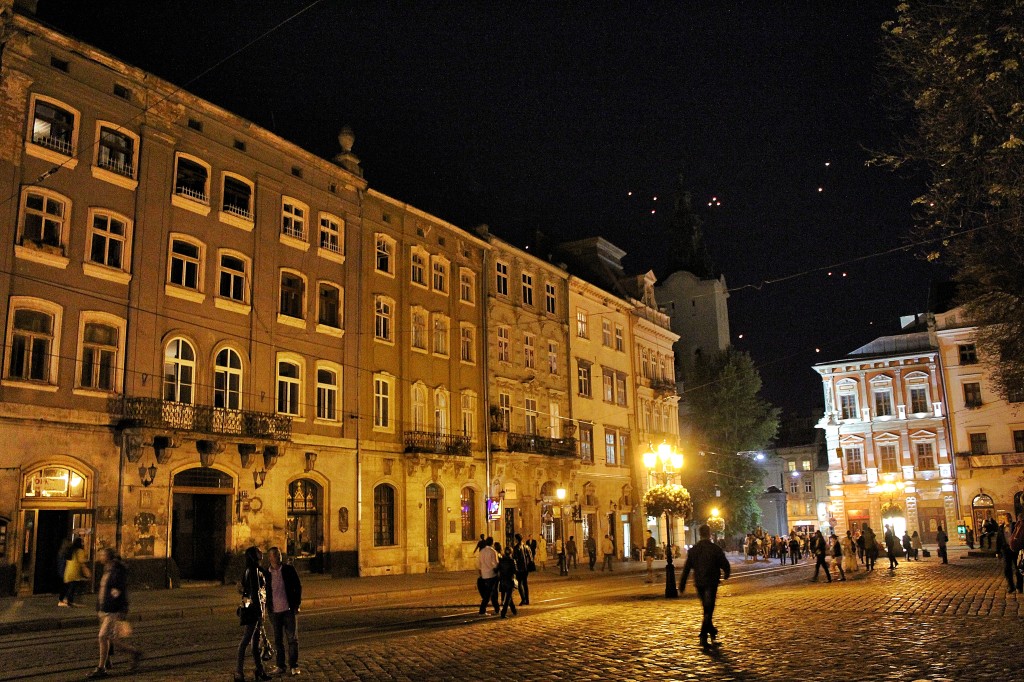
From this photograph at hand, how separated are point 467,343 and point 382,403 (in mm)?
6811

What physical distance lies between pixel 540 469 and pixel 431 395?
860 centimetres

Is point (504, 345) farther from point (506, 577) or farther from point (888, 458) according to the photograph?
point (888, 458)

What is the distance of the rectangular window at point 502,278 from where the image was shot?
43688 mm

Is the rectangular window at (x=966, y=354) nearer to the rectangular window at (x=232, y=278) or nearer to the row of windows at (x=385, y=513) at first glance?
the row of windows at (x=385, y=513)

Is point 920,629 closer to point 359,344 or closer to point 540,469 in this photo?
point 359,344

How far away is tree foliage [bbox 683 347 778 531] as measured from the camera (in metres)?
60.0

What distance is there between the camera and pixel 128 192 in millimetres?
26781

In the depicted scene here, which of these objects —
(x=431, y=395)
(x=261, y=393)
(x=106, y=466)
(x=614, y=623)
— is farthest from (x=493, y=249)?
(x=614, y=623)

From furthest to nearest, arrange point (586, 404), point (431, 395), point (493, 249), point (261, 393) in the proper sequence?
point (586, 404) < point (493, 249) < point (431, 395) < point (261, 393)

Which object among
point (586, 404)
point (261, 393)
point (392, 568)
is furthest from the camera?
point (586, 404)

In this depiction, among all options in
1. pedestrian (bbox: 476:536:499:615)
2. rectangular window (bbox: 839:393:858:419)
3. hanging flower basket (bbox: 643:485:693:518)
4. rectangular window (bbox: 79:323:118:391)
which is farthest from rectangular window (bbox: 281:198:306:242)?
rectangular window (bbox: 839:393:858:419)

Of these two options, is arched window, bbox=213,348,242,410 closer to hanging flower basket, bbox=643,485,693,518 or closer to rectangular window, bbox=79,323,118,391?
rectangular window, bbox=79,323,118,391

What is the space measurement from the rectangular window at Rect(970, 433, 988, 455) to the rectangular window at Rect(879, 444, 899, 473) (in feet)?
17.1

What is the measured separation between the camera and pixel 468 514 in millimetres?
39844
